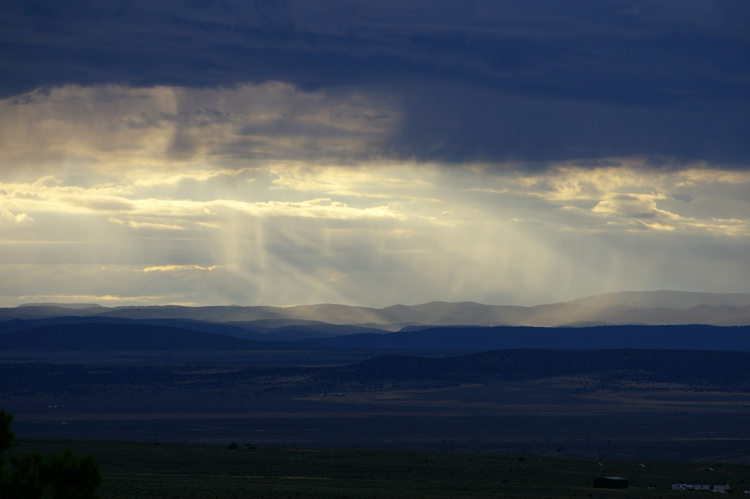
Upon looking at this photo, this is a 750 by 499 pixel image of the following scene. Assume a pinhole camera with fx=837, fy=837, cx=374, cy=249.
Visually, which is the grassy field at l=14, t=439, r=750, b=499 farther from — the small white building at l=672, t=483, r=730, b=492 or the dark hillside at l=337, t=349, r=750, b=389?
the dark hillside at l=337, t=349, r=750, b=389

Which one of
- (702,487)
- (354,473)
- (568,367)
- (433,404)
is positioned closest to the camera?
(702,487)

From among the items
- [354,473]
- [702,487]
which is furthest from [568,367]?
[354,473]

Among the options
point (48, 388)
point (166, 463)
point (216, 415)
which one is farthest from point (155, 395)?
point (166, 463)

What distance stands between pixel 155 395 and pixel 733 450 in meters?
84.1

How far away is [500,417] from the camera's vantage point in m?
98.0

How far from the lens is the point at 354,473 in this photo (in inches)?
1791

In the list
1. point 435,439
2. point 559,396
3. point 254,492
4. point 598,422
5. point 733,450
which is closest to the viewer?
point 254,492

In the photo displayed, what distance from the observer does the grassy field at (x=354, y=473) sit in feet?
115

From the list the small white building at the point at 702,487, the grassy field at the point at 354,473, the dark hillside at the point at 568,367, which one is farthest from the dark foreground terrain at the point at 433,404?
the small white building at the point at 702,487

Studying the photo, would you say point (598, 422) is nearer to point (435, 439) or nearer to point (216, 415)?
point (435, 439)

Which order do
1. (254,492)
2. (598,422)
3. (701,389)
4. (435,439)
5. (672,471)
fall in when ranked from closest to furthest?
1. (254,492)
2. (672,471)
3. (435,439)
4. (598,422)
5. (701,389)

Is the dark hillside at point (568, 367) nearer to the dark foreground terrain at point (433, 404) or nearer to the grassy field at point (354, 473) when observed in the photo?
the dark foreground terrain at point (433, 404)

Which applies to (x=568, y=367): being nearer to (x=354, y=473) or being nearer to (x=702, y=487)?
(x=702, y=487)

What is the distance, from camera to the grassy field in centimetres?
3519
